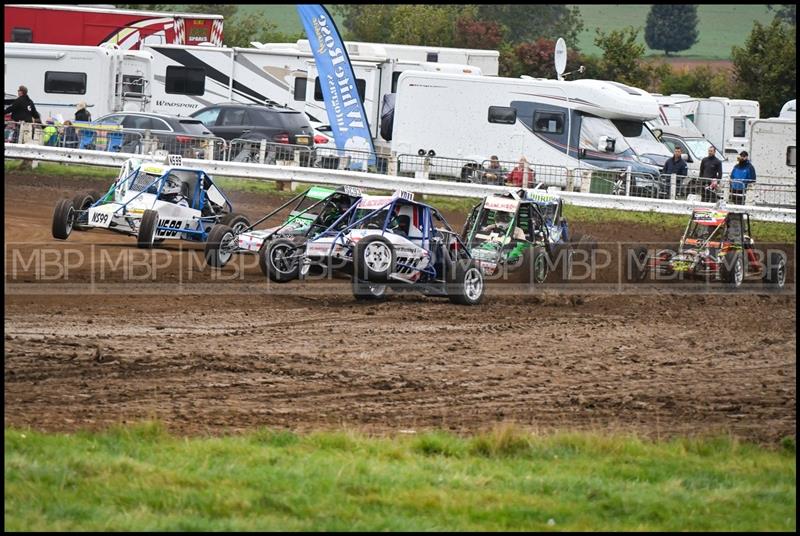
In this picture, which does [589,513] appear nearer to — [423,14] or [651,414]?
[651,414]

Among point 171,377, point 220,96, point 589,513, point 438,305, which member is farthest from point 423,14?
point 589,513

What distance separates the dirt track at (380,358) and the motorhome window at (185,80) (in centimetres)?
1550

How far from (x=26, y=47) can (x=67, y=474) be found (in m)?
24.5

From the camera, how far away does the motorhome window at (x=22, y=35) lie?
1298 inches

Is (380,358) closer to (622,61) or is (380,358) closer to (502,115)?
(502,115)

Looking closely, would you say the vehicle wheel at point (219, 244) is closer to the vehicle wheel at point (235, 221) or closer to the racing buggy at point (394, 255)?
the vehicle wheel at point (235, 221)

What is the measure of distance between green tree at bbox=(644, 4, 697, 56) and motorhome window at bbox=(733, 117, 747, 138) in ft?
150

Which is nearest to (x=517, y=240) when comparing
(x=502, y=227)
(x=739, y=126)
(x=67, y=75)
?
(x=502, y=227)

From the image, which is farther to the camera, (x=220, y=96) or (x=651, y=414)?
(x=220, y=96)

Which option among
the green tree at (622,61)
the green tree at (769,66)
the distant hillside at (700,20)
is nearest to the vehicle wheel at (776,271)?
the green tree at (769,66)

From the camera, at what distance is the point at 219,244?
16.2 meters

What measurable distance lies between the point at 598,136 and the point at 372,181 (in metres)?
5.54

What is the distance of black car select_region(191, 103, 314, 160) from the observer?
1097 inches

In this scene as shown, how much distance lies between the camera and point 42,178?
2402 centimetres
